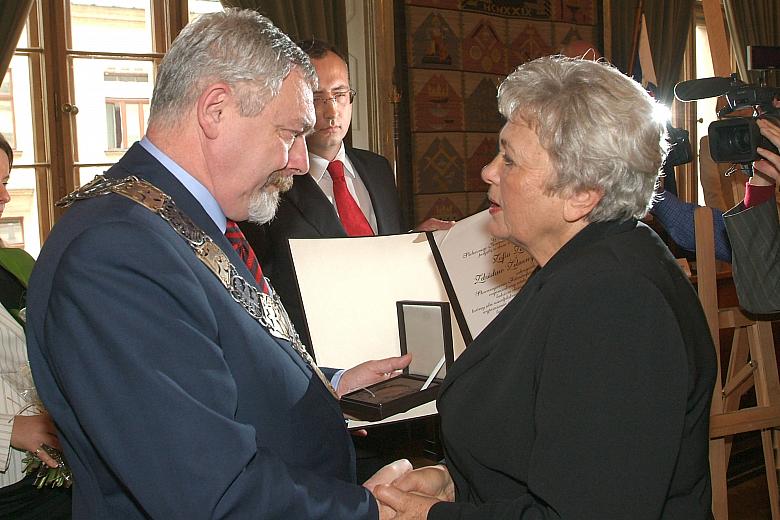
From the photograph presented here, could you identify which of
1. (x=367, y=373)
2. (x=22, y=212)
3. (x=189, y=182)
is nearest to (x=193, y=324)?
(x=189, y=182)

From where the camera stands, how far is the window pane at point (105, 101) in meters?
4.74

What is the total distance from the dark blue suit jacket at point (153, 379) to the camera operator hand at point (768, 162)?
197 centimetres

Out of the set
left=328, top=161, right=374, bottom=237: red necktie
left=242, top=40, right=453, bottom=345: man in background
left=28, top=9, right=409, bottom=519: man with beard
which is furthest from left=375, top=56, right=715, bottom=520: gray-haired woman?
left=328, top=161, right=374, bottom=237: red necktie

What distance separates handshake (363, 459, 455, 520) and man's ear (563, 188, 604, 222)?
59 cm

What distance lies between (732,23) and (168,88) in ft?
25.4

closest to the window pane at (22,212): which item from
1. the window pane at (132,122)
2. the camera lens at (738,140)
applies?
the window pane at (132,122)

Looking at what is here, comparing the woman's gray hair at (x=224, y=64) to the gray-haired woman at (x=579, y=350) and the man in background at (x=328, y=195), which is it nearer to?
the gray-haired woman at (x=579, y=350)

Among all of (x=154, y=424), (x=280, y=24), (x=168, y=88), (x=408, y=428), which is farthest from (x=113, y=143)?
(x=154, y=424)

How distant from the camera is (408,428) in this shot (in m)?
4.42

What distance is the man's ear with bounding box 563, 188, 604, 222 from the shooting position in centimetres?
147

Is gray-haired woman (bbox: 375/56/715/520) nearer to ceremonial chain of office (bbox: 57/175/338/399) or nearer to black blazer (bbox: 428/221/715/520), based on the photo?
black blazer (bbox: 428/221/715/520)

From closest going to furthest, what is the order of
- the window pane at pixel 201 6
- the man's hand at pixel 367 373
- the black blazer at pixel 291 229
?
the man's hand at pixel 367 373 → the black blazer at pixel 291 229 → the window pane at pixel 201 6

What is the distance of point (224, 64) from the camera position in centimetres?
137

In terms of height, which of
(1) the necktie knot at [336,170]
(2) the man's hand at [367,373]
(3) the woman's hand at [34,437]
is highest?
(1) the necktie knot at [336,170]
